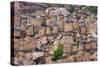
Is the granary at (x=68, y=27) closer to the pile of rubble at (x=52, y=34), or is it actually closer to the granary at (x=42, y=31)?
the pile of rubble at (x=52, y=34)

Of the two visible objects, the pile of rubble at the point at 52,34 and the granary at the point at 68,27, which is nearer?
the pile of rubble at the point at 52,34

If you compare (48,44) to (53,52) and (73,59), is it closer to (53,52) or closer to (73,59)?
(53,52)

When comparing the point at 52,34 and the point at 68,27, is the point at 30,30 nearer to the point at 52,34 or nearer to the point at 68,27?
the point at 52,34

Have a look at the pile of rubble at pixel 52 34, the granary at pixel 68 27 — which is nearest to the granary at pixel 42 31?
the pile of rubble at pixel 52 34

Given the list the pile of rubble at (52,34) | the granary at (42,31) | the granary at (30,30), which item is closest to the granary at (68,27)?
the pile of rubble at (52,34)

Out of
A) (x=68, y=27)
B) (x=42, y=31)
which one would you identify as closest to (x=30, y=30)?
(x=42, y=31)

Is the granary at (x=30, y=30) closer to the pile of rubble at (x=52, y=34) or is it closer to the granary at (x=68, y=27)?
the pile of rubble at (x=52, y=34)

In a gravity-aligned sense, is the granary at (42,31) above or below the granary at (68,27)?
below

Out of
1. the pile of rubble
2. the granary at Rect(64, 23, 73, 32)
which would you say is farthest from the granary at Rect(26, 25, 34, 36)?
the granary at Rect(64, 23, 73, 32)
